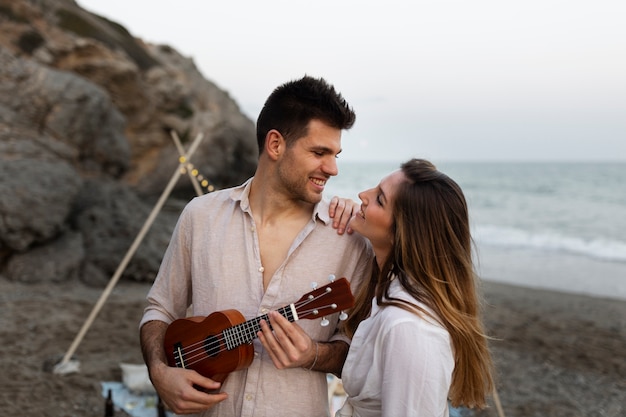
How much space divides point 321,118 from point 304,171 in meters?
0.27

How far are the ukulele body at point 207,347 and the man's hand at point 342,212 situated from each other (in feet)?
2.14

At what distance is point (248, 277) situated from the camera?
2926 mm

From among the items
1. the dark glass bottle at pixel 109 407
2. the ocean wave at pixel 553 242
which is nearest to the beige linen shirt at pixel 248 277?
the dark glass bottle at pixel 109 407

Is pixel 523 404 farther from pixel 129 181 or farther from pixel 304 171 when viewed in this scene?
pixel 129 181

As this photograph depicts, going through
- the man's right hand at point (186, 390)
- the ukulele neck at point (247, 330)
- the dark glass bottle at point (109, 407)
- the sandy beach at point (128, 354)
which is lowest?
the sandy beach at point (128, 354)

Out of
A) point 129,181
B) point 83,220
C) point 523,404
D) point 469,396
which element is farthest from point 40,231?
point 469,396

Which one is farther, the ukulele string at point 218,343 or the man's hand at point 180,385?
the man's hand at point 180,385

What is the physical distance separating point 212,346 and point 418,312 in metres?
1.01

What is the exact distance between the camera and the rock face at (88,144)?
9992mm

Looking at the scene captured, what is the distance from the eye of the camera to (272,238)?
3.06m

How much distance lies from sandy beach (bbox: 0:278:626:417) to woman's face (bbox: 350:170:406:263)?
398 cm

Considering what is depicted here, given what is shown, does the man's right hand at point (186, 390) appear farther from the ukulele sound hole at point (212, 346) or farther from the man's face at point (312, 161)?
the man's face at point (312, 161)

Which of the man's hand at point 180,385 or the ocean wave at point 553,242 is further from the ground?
the man's hand at point 180,385

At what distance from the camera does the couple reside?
230cm
